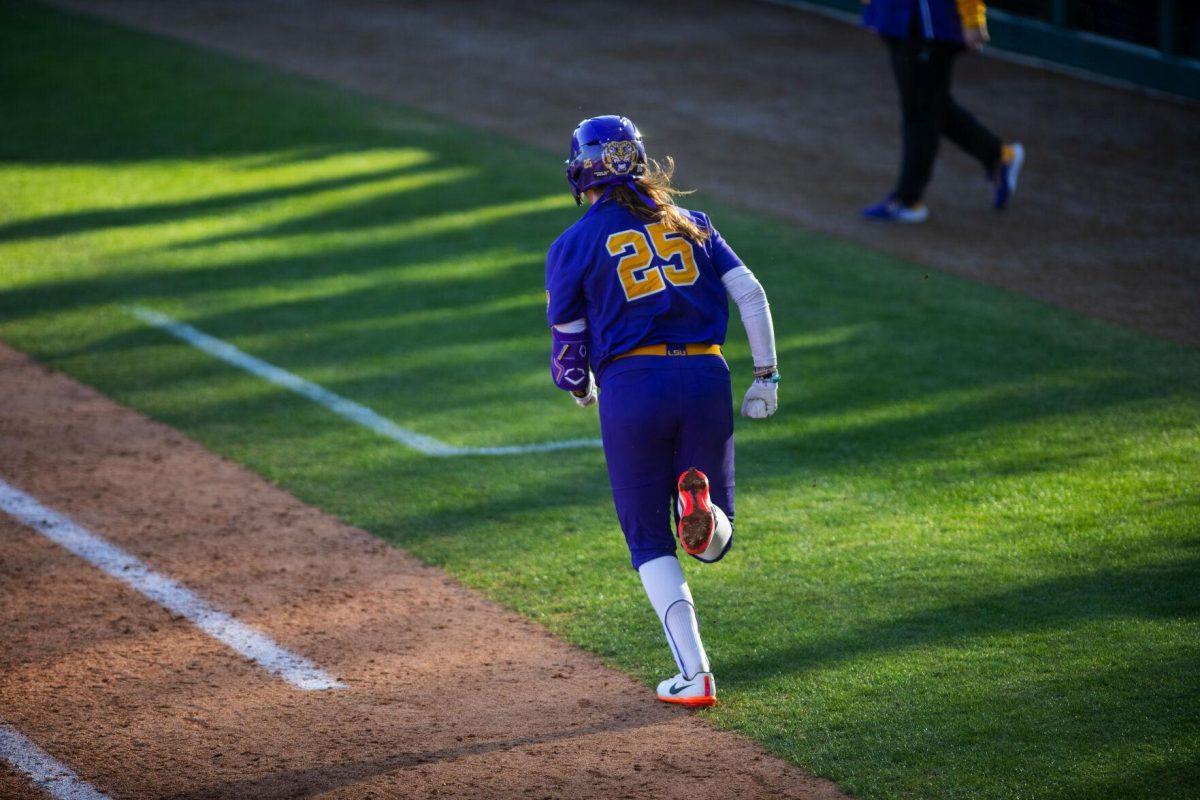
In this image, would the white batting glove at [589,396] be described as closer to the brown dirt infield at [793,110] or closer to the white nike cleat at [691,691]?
the white nike cleat at [691,691]

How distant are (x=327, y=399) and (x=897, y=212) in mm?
5043

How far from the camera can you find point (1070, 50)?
15.3m

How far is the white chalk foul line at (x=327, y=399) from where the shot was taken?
7535 mm

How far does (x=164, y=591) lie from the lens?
604 cm

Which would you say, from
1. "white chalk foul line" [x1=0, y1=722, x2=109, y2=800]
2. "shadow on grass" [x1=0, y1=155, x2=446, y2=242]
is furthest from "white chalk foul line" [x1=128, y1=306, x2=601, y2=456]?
"white chalk foul line" [x1=0, y1=722, x2=109, y2=800]

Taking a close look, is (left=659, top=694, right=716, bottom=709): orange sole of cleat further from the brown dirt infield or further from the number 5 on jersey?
the brown dirt infield

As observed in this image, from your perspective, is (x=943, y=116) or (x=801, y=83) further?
(x=801, y=83)

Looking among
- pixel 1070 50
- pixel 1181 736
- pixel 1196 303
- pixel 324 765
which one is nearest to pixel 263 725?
pixel 324 765

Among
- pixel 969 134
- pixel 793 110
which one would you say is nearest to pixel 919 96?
pixel 969 134

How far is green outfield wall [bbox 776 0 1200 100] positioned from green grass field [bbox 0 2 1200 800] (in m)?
5.46

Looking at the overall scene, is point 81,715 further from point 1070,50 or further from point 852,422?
point 1070,50

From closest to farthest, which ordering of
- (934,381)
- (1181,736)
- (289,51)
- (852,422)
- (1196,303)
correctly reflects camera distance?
(1181,736), (852,422), (934,381), (1196,303), (289,51)

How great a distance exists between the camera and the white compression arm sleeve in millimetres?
4875

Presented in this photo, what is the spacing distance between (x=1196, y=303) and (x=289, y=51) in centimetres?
1120
